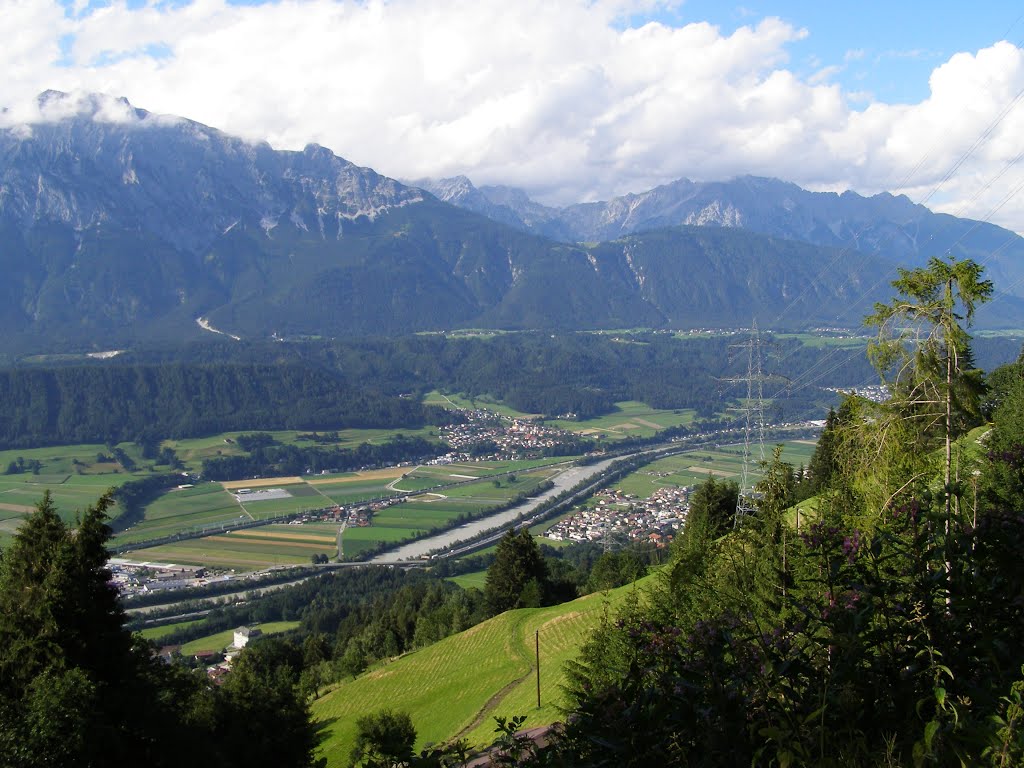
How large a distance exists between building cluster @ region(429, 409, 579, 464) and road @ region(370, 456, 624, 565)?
19.5m

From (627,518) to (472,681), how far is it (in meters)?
57.0

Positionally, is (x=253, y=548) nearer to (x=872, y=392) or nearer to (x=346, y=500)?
(x=346, y=500)

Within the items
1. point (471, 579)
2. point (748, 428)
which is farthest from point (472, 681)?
point (471, 579)

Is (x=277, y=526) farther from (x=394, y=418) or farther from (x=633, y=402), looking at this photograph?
(x=633, y=402)

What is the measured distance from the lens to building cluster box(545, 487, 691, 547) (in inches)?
2911

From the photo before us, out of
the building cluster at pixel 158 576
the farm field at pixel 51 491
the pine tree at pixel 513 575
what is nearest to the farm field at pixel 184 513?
the farm field at pixel 51 491

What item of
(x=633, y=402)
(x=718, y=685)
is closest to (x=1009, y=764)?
(x=718, y=685)

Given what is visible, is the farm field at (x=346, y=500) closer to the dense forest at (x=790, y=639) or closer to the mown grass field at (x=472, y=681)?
the mown grass field at (x=472, y=681)

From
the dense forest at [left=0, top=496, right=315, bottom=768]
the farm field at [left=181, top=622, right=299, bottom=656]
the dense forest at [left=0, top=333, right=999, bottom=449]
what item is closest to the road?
the farm field at [left=181, top=622, right=299, bottom=656]

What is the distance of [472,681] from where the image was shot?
83.0 feet

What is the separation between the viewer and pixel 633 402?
168500mm

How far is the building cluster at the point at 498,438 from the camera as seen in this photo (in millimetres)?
121625

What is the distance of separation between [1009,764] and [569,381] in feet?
581

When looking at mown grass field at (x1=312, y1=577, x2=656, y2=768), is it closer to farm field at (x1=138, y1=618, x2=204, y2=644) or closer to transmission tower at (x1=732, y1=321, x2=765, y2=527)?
transmission tower at (x1=732, y1=321, x2=765, y2=527)
